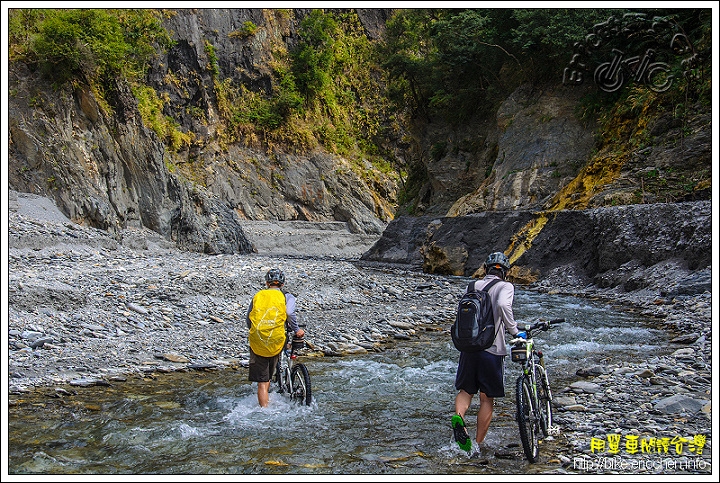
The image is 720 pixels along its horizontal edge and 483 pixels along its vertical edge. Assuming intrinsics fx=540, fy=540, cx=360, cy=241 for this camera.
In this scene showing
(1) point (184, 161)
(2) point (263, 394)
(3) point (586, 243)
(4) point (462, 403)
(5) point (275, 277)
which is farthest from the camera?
(1) point (184, 161)

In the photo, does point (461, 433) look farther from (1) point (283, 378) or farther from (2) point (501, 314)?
(1) point (283, 378)

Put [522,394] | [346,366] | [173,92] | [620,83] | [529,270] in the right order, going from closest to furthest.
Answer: [522,394]
[346,366]
[529,270]
[620,83]
[173,92]

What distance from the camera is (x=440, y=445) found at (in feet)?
17.7

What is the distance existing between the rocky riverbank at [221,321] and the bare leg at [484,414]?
0.69 m

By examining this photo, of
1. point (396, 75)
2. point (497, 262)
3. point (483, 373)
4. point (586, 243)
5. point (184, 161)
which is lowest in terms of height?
point (483, 373)

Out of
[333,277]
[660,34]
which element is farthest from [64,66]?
[660,34]

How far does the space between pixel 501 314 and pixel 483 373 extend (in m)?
0.56

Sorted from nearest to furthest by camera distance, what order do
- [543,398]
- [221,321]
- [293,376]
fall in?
[543,398] → [293,376] → [221,321]

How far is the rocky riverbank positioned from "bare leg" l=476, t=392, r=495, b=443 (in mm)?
693

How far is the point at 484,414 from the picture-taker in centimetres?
501

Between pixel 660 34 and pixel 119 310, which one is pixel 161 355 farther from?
pixel 660 34

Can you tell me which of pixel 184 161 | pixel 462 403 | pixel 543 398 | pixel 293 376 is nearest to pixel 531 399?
pixel 543 398

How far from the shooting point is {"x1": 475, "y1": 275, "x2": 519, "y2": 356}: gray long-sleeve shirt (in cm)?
481

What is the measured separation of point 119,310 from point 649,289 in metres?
13.2
